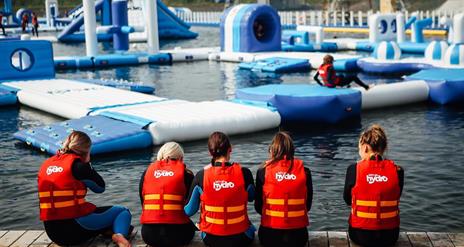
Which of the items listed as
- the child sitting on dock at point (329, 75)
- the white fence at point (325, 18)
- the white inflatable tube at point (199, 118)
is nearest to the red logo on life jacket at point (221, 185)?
the white inflatable tube at point (199, 118)

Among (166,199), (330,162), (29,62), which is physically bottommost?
(330,162)

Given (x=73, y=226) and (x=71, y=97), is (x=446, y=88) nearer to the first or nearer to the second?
(x=71, y=97)

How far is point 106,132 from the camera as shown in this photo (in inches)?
362

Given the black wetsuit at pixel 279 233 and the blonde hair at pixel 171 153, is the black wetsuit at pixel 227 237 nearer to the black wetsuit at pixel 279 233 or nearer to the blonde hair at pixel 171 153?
the black wetsuit at pixel 279 233

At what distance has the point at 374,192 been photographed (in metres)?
4.45

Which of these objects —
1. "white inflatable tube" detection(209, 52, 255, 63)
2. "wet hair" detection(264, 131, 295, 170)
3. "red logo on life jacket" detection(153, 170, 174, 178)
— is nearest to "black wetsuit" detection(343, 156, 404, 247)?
"wet hair" detection(264, 131, 295, 170)

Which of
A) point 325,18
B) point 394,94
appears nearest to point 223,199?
point 394,94

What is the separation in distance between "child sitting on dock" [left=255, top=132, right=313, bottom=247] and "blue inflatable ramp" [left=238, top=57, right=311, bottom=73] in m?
14.1

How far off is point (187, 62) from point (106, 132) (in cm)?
1348

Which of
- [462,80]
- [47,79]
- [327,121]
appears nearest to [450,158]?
[327,121]

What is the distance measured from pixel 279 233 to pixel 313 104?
6.31 meters

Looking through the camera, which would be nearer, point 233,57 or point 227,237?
point 227,237

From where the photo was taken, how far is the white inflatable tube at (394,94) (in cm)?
1202

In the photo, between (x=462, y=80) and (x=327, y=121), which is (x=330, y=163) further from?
(x=462, y=80)
